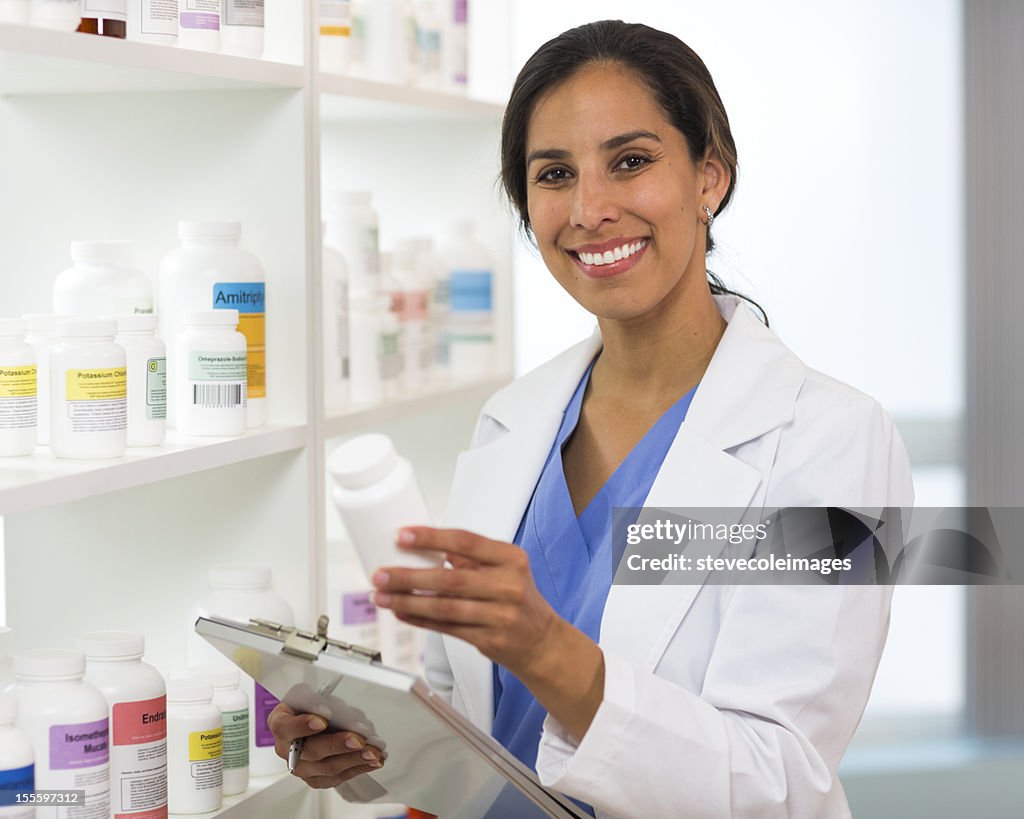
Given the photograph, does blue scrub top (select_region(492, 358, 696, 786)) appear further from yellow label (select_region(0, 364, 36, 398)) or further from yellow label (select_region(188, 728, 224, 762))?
yellow label (select_region(0, 364, 36, 398))

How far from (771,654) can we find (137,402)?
630 millimetres

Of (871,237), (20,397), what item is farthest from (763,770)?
(871,237)

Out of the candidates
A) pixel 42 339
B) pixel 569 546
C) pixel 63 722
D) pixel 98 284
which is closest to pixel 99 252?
pixel 98 284

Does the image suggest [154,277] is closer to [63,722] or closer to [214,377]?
[214,377]

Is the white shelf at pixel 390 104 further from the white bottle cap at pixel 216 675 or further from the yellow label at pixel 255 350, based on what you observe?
the white bottle cap at pixel 216 675

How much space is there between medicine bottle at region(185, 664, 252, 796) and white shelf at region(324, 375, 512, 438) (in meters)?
0.31

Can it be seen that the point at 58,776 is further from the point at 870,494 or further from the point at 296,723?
the point at 870,494

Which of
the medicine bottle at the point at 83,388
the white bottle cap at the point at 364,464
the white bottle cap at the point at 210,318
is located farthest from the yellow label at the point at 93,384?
the white bottle cap at the point at 364,464

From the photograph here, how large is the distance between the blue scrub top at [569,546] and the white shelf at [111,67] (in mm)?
543

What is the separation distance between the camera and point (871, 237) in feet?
10.3

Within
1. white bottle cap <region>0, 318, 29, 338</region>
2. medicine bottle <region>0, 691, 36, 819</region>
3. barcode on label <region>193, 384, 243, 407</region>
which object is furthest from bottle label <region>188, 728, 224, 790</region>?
white bottle cap <region>0, 318, 29, 338</region>

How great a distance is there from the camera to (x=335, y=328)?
1.54m

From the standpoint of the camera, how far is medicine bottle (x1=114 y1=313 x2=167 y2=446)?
1.17 meters

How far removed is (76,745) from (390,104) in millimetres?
942
